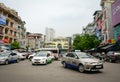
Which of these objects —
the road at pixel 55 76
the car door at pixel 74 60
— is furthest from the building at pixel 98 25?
the road at pixel 55 76

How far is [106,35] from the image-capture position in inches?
1865

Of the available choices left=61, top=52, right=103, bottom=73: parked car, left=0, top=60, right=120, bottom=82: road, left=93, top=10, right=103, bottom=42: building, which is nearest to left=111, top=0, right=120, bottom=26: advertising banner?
left=93, top=10, right=103, bottom=42: building

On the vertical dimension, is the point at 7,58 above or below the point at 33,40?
below

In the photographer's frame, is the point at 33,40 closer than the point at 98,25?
No

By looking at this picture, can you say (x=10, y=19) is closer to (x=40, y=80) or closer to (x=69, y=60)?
(x=69, y=60)

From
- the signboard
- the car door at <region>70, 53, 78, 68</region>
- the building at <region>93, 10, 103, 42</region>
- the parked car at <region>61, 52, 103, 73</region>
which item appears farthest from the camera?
the building at <region>93, 10, 103, 42</region>

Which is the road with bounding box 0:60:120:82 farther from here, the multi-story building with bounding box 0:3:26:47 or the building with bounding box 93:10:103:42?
the building with bounding box 93:10:103:42

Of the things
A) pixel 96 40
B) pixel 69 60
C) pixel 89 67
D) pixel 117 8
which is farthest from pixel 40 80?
pixel 96 40

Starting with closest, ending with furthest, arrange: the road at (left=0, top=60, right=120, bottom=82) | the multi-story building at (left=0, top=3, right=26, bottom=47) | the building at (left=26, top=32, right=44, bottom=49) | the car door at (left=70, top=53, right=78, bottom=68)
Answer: the road at (left=0, top=60, right=120, bottom=82), the car door at (left=70, top=53, right=78, bottom=68), the multi-story building at (left=0, top=3, right=26, bottom=47), the building at (left=26, top=32, right=44, bottom=49)

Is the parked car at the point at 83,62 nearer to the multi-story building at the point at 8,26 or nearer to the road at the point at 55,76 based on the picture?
the road at the point at 55,76

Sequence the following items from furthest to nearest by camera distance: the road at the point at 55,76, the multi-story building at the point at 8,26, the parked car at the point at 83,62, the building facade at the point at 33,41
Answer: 1. the building facade at the point at 33,41
2. the multi-story building at the point at 8,26
3. the parked car at the point at 83,62
4. the road at the point at 55,76

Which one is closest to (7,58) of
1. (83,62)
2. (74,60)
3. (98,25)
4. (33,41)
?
(74,60)

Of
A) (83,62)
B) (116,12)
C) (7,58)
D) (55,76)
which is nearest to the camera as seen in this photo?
(55,76)

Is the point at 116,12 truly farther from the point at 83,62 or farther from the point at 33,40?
the point at 33,40
